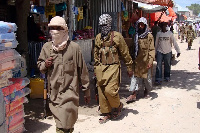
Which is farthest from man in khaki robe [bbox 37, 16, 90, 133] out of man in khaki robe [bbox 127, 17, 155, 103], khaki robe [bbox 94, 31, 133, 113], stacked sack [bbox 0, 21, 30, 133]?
man in khaki robe [bbox 127, 17, 155, 103]

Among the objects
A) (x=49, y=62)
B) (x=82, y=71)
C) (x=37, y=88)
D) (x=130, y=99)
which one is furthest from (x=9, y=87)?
(x=130, y=99)

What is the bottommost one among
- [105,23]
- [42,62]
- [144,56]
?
[144,56]

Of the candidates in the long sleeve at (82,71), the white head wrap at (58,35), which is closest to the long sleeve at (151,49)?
the long sleeve at (82,71)

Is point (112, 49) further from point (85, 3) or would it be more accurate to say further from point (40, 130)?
point (85, 3)

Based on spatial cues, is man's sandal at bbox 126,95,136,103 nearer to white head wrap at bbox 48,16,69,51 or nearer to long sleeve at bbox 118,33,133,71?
long sleeve at bbox 118,33,133,71

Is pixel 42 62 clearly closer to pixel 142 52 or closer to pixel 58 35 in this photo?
pixel 58 35

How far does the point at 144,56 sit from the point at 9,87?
3.22 m

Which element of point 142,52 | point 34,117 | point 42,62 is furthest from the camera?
point 142,52

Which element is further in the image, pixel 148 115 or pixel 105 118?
pixel 148 115

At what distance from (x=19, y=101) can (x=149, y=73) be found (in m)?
3.22

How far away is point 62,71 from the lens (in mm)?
3330

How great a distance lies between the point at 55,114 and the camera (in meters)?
3.38

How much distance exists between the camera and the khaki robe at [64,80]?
10.9 ft

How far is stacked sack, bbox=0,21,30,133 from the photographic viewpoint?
3.65m
